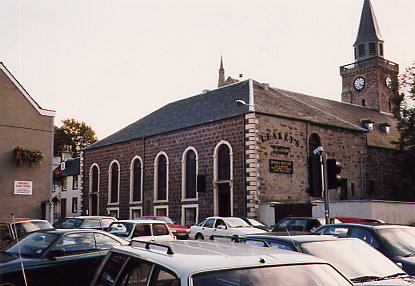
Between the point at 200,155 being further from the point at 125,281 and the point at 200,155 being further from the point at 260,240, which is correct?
the point at 125,281

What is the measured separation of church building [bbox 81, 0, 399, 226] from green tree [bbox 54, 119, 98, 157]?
60.1 ft

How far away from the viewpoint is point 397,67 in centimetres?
5569

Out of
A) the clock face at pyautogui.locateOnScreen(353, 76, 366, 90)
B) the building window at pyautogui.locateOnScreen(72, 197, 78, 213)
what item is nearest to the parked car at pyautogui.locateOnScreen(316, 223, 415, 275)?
the building window at pyautogui.locateOnScreen(72, 197, 78, 213)

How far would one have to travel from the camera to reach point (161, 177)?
36.6 meters

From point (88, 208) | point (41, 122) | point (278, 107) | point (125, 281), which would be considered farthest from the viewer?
point (88, 208)

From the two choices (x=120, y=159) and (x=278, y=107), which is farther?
(x=120, y=159)

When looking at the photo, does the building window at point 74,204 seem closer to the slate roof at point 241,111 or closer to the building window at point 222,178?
the slate roof at point 241,111

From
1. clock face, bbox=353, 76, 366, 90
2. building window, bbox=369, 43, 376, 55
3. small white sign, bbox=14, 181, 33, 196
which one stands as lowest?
small white sign, bbox=14, 181, 33, 196

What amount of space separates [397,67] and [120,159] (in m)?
35.4

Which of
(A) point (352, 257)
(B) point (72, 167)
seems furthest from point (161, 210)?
(A) point (352, 257)

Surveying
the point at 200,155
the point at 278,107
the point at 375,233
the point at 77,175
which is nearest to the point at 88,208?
the point at 77,175

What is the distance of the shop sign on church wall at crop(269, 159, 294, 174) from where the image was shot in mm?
29875

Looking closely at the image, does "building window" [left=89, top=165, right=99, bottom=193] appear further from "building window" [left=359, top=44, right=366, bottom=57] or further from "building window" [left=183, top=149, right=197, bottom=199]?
"building window" [left=359, top=44, right=366, bottom=57]

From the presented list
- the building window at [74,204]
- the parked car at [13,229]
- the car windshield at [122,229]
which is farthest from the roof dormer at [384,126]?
the parked car at [13,229]
